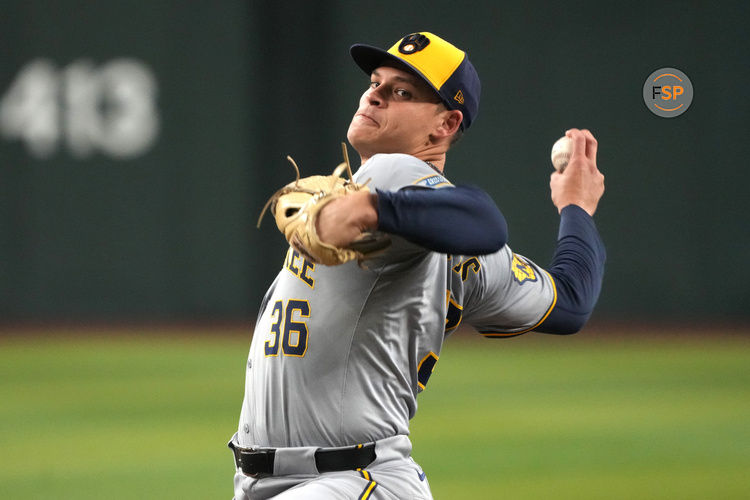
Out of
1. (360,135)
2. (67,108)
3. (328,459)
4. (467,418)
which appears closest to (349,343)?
(328,459)

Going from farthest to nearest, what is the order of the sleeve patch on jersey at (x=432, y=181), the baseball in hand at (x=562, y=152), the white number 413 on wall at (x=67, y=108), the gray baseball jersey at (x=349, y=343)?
the white number 413 on wall at (x=67, y=108) < the baseball in hand at (x=562, y=152) < the gray baseball jersey at (x=349, y=343) < the sleeve patch on jersey at (x=432, y=181)

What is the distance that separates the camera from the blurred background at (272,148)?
14.7 m

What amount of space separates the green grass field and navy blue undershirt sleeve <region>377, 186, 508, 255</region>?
367 cm

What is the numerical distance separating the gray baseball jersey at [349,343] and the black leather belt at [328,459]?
3cm

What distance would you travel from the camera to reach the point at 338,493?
258 centimetres

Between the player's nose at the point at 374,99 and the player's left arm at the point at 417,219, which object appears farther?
the player's nose at the point at 374,99

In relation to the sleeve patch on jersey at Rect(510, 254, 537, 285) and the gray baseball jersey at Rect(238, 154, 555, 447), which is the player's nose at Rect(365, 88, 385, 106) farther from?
the sleeve patch on jersey at Rect(510, 254, 537, 285)

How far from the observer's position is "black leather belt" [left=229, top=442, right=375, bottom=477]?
2643 millimetres

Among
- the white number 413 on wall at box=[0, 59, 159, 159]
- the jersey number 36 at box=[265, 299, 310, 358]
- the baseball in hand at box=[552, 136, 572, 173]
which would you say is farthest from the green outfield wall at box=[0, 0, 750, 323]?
the jersey number 36 at box=[265, 299, 310, 358]

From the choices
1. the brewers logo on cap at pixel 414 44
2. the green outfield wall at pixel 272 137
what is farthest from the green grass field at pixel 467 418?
the brewers logo on cap at pixel 414 44

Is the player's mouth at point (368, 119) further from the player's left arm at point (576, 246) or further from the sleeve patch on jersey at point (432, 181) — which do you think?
the player's left arm at point (576, 246)

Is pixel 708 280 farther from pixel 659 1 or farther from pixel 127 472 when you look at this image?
pixel 127 472

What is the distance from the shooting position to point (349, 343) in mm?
2656

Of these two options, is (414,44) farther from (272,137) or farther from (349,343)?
(272,137)
